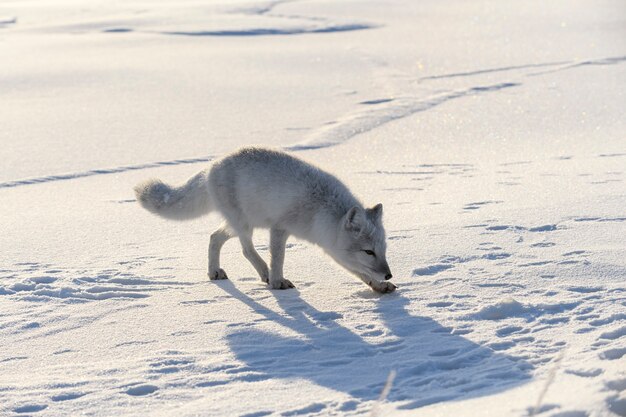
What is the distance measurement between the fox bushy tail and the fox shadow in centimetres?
116

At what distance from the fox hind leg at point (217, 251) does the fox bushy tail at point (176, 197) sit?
0.23 metres

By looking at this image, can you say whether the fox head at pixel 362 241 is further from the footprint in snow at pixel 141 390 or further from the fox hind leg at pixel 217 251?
the footprint in snow at pixel 141 390

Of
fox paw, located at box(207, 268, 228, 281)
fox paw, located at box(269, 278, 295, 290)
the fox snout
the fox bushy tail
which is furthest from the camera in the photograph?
the fox bushy tail

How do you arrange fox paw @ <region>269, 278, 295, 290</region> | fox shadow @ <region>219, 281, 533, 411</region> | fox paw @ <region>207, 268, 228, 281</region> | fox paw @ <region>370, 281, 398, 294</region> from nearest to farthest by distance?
fox shadow @ <region>219, 281, 533, 411</region> → fox paw @ <region>370, 281, 398, 294</region> → fox paw @ <region>269, 278, 295, 290</region> → fox paw @ <region>207, 268, 228, 281</region>

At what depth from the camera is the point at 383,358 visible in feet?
11.9

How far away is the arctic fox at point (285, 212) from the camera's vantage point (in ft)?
15.1

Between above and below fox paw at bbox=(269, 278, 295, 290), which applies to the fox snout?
above

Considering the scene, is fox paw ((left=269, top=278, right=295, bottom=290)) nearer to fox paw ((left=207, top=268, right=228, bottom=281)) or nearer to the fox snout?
fox paw ((left=207, top=268, right=228, bottom=281))

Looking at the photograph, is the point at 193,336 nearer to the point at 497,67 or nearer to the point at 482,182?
the point at 482,182

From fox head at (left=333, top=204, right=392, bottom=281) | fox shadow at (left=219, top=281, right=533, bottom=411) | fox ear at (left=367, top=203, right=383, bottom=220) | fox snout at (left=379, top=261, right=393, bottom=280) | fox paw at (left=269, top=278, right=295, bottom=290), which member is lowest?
fox paw at (left=269, top=278, right=295, bottom=290)

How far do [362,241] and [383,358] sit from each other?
3.45 feet

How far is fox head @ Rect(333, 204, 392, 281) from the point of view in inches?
179

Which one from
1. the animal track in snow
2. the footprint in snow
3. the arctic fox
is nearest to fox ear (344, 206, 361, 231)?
the arctic fox

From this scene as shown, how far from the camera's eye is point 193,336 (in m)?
4.00
